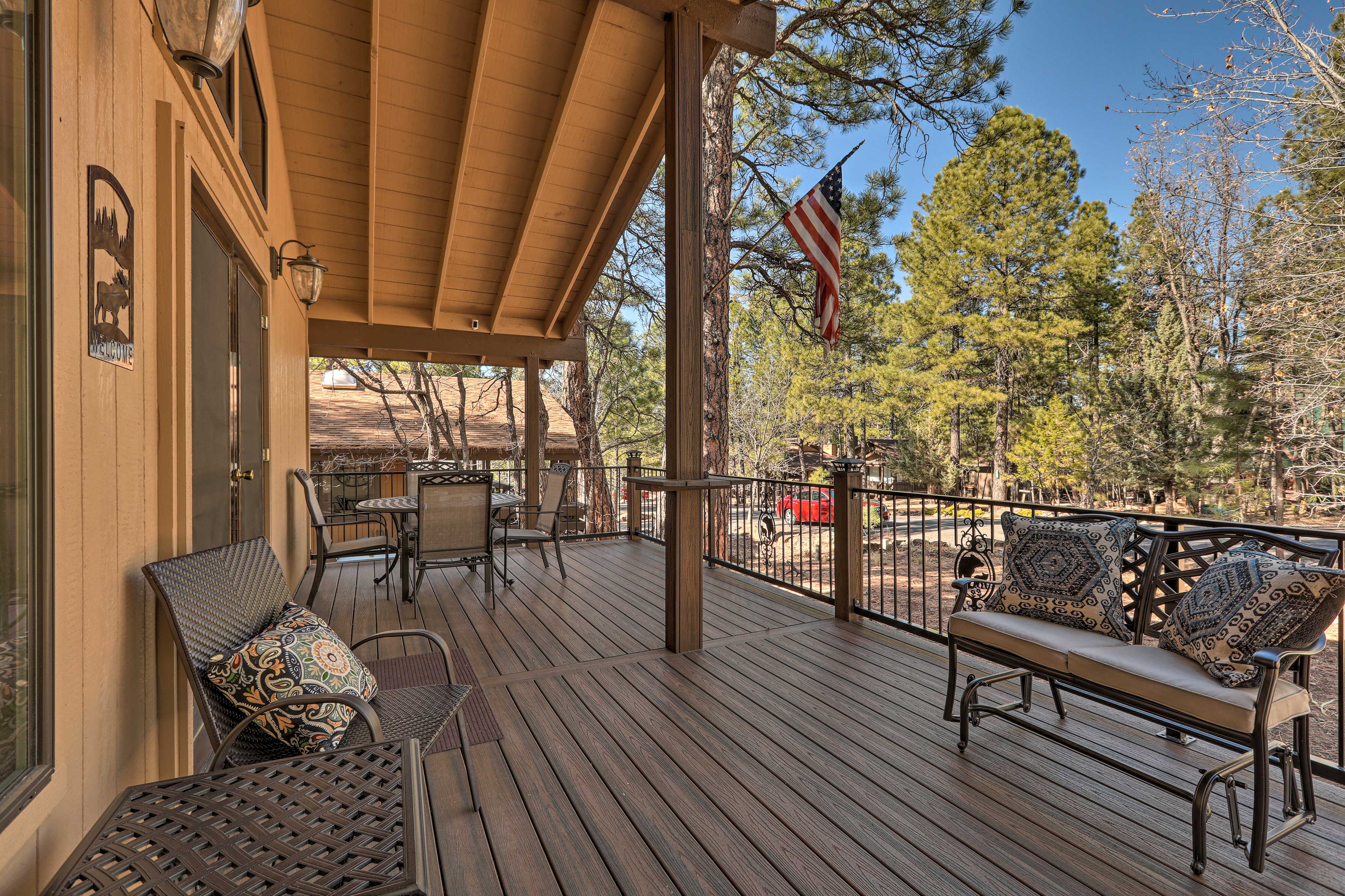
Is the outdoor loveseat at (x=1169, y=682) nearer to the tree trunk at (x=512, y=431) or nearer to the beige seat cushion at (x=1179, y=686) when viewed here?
the beige seat cushion at (x=1179, y=686)

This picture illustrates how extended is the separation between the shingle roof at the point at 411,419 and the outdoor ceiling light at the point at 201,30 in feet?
39.7

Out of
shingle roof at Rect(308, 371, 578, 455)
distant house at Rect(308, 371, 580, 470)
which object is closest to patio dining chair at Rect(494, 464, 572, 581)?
distant house at Rect(308, 371, 580, 470)

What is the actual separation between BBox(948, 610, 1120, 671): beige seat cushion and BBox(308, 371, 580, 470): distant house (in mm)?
11119

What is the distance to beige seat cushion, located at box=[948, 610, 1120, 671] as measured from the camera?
226 cm

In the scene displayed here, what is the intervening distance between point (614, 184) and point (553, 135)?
0.77m

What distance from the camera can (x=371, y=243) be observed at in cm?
561

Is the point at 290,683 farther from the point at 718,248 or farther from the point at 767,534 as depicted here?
the point at 718,248

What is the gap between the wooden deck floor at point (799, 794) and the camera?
1.75 metres

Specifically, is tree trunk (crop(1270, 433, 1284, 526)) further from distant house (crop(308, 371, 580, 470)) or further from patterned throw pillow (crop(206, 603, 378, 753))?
patterned throw pillow (crop(206, 603, 378, 753))

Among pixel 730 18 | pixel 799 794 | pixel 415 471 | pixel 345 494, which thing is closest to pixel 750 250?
pixel 730 18

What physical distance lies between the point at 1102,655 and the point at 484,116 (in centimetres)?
512

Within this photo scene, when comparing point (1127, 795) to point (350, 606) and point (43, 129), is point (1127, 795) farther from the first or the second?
point (350, 606)

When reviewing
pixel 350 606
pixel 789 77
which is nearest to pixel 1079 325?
pixel 789 77

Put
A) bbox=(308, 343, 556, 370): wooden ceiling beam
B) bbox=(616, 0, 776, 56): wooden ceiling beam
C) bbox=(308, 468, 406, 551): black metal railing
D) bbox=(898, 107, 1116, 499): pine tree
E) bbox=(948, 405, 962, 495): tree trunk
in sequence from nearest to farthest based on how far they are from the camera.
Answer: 1. bbox=(616, 0, 776, 56): wooden ceiling beam
2. bbox=(308, 343, 556, 370): wooden ceiling beam
3. bbox=(308, 468, 406, 551): black metal railing
4. bbox=(898, 107, 1116, 499): pine tree
5. bbox=(948, 405, 962, 495): tree trunk
